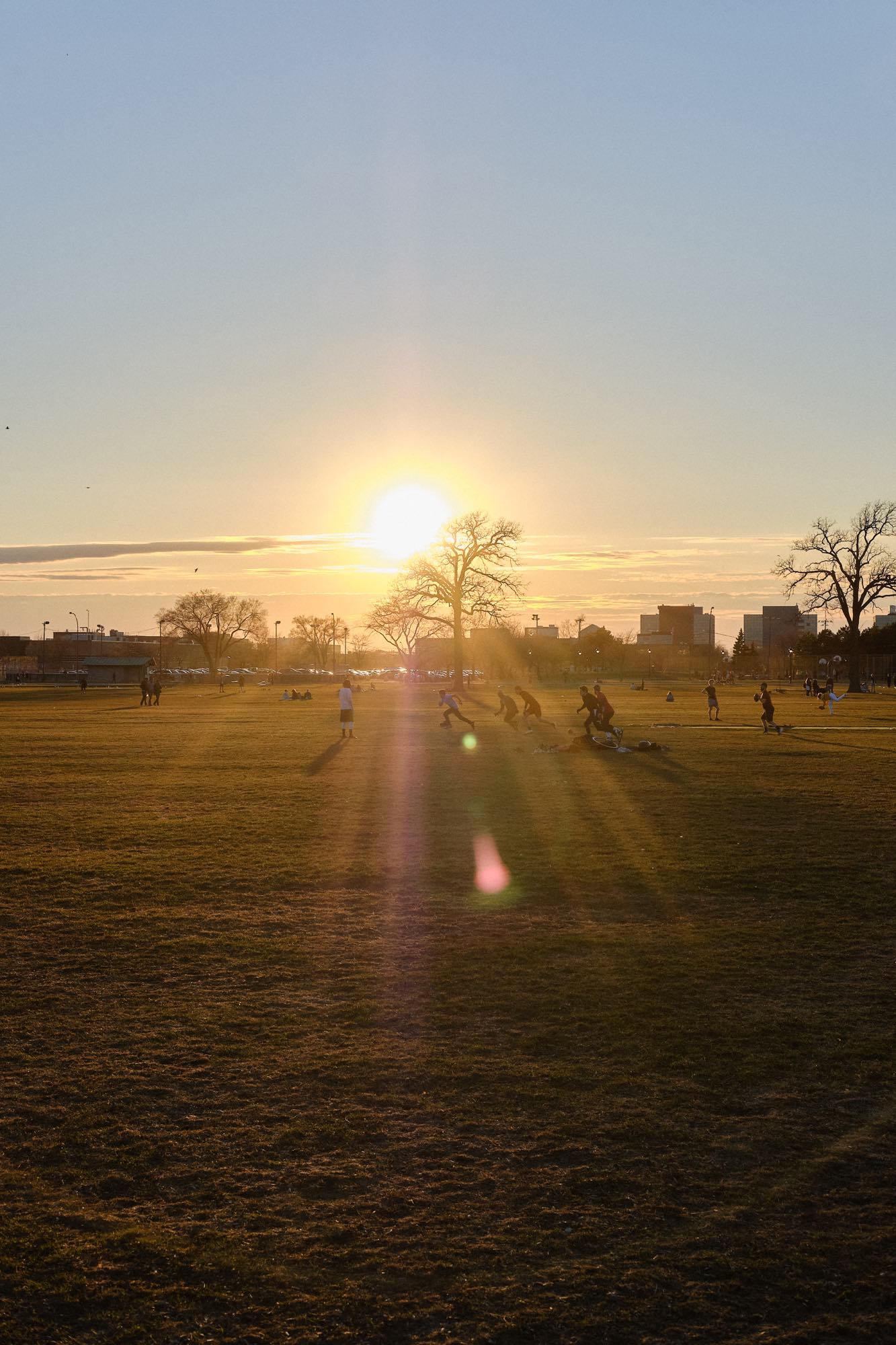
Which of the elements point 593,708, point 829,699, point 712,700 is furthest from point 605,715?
point 829,699

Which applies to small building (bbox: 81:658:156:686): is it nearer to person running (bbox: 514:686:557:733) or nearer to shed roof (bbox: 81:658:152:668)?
shed roof (bbox: 81:658:152:668)

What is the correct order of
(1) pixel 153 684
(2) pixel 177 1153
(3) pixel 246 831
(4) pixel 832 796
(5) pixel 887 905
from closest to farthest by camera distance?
1. (2) pixel 177 1153
2. (5) pixel 887 905
3. (3) pixel 246 831
4. (4) pixel 832 796
5. (1) pixel 153 684

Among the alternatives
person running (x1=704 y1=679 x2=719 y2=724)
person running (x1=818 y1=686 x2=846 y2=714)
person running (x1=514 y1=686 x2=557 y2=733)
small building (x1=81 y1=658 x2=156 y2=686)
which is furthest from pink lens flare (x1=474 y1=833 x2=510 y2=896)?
small building (x1=81 y1=658 x2=156 y2=686)

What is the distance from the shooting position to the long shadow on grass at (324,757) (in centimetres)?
2398

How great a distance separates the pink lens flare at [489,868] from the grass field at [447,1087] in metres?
0.17

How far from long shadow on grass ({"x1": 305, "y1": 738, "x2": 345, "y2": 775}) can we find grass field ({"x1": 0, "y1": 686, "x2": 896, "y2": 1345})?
883cm

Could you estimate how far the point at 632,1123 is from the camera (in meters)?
5.68

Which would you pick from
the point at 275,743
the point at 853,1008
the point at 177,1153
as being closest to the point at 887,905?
the point at 853,1008

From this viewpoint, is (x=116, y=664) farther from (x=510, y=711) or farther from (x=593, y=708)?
(x=593, y=708)

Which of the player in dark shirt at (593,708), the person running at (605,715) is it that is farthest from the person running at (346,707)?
the person running at (605,715)

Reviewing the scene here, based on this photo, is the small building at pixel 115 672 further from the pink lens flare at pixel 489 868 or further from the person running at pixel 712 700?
the pink lens flare at pixel 489 868

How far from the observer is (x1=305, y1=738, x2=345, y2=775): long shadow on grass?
2398cm

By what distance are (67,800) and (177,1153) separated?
1417 cm

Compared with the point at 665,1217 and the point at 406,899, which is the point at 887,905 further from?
the point at 665,1217
